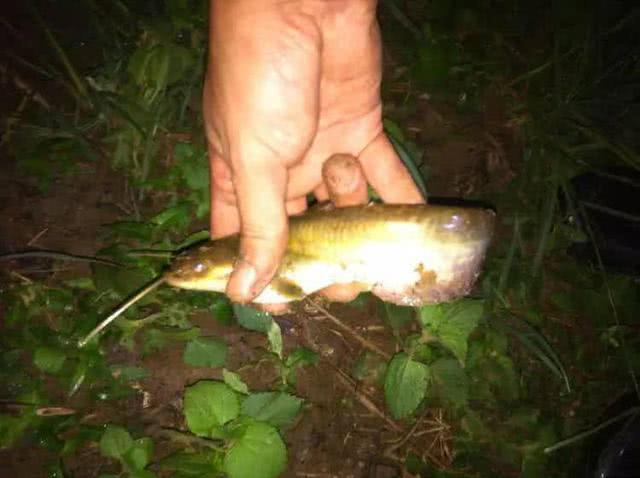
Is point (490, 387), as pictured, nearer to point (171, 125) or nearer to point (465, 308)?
point (465, 308)

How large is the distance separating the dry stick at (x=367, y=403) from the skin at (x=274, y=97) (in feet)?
2.88

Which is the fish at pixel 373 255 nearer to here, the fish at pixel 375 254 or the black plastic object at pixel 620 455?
the fish at pixel 375 254

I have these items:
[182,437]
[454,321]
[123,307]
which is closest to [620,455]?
[454,321]

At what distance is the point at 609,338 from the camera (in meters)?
4.18

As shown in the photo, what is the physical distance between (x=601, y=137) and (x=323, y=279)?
2682mm

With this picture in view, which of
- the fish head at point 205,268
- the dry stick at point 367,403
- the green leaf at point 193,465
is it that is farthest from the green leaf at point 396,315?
the green leaf at point 193,465

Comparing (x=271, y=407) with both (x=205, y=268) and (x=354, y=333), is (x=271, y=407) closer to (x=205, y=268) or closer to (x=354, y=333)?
(x=354, y=333)

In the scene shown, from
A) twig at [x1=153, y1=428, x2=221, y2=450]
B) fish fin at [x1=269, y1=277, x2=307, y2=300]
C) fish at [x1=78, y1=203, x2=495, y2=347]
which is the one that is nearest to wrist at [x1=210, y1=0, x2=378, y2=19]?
fish at [x1=78, y1=203, x2=495, y2=347]

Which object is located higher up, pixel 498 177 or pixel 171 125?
pixel 171 125

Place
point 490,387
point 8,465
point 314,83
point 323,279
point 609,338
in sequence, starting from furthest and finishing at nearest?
1. point 609,338
2. point 490,387
3. point 8,465
4. point 323,279
5. point 314,83

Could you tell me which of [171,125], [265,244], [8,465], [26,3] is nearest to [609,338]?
[265,244]

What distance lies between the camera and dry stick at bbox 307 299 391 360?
3.87 m

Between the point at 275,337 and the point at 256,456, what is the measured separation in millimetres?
817

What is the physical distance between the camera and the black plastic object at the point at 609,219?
4.06 m
